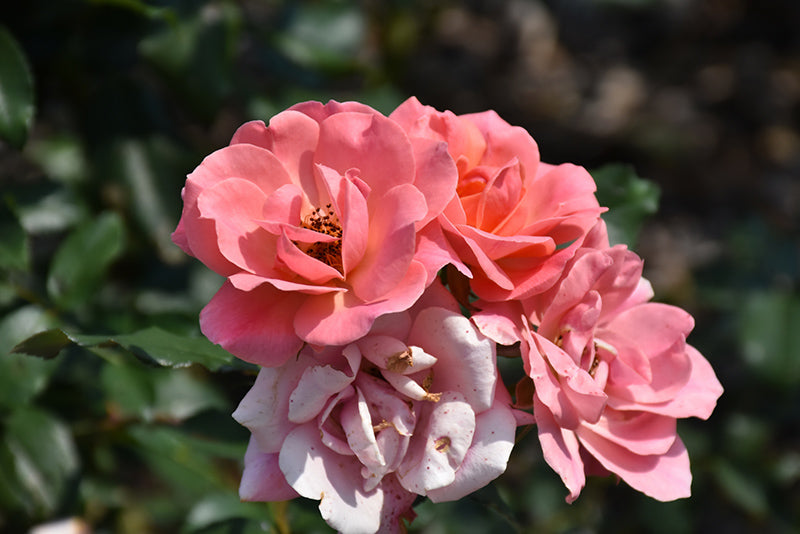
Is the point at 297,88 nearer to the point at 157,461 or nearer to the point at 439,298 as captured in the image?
the point at 157,461

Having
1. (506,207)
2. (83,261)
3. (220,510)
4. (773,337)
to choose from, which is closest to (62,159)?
(83,261)

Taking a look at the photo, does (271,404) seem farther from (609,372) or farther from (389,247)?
(609,372)

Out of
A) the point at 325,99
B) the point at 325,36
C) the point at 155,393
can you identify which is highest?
the point at 325,36

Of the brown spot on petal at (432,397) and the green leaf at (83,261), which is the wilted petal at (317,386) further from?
the green leaf at (83,261)

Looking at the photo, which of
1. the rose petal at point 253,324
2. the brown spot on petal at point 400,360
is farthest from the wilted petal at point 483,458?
the rose petal at point 253,324

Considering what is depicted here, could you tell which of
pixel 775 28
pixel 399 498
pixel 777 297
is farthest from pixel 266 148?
pixel 775 28

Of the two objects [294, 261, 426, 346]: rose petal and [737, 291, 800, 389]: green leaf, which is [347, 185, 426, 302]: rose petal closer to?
[294, 261, 426, 346]: rose petal
